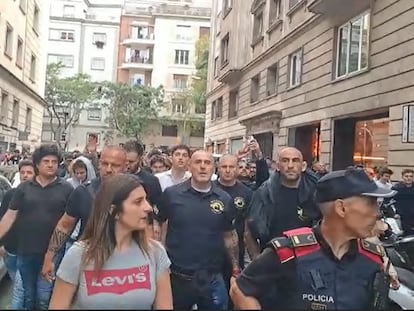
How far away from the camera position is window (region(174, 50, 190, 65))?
5964cm

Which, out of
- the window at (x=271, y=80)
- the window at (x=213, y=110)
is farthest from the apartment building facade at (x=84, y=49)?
the window at (x=271, y=80)

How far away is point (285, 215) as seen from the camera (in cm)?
500

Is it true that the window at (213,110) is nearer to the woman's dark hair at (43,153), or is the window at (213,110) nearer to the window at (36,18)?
the window at (36,18)

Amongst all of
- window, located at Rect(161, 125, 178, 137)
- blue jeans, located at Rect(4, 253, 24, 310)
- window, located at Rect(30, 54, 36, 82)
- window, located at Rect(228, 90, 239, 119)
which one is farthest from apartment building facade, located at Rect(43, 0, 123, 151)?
blue jeans, located at Rect(4, 253, 24, 310)

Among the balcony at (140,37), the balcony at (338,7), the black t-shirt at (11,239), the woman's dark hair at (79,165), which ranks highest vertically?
the balcony at (140,37)

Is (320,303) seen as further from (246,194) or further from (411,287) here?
(246,194)

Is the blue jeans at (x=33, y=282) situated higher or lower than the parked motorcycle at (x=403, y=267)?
lower

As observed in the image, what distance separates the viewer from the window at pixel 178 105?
57344 millimetres

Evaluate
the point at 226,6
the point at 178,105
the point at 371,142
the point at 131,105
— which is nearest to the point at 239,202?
the point at 371,142

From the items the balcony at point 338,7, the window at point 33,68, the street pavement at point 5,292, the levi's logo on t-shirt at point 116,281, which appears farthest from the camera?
the window at point 33,68

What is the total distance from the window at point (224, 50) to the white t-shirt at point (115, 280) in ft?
96.8

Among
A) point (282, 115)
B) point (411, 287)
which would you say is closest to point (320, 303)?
point (411, 287)

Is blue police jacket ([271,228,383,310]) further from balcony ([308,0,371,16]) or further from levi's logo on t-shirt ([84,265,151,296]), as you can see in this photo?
balcony ([308,0,371,16])

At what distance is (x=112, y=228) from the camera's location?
2.91 metres
